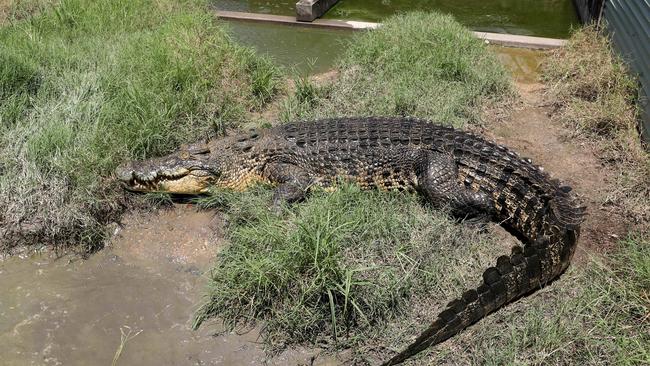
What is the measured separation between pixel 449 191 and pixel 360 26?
5331 millimetres

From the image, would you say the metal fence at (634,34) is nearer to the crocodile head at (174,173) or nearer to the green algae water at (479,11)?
the green algae water at (479,11)

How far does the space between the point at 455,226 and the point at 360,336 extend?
1353 millimetres

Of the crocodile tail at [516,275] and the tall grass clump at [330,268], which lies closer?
the crocodile tail at [516,275]

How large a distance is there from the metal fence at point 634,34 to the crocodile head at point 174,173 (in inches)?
174

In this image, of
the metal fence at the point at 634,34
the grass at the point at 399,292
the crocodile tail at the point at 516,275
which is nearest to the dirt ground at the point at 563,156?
the grass at the point at 399,292

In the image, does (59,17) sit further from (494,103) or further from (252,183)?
(494,103)

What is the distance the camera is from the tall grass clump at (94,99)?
16.0 feet

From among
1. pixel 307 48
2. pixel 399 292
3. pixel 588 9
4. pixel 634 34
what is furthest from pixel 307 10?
pixel 399 292

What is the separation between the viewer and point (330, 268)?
376 centimetres

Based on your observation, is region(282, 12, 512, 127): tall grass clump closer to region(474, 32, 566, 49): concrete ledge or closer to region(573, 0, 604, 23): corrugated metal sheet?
region(474, 32, 566, 49): concrete ledge

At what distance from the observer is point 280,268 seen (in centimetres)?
385

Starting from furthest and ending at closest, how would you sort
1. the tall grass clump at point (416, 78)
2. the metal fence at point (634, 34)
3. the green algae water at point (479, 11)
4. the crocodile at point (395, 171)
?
the green algae water at point (479, 11) < the tall grass clump at point (416, 78) < the metal fence at point (634, 34) < the crocodile at point (395, 171)

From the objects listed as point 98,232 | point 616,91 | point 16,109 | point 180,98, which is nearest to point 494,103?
point 616,91

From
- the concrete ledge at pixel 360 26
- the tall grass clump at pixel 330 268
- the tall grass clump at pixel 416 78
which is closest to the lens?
the tall grass clump at pixel 330 268
